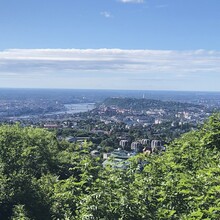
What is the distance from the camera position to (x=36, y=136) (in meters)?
27.9

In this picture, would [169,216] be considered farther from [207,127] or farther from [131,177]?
[207,127]

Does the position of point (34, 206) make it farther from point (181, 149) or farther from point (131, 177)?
point (131, 177)

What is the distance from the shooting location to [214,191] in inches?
306

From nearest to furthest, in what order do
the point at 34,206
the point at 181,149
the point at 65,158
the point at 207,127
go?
the point at 181,149, the point at 207,127, the point at 34,206, the point at 65,158

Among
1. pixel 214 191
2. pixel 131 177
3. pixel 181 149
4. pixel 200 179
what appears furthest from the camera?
pixel 181 149

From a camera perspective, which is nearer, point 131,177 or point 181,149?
point 131,177

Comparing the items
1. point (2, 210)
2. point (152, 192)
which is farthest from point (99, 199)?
point (2, 210)

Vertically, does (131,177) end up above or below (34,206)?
above

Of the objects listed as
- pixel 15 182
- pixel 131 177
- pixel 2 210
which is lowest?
pixel 2 210

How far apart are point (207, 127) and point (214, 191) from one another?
29.1ft

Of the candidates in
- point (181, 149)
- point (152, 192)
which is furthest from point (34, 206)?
point (152, 192)

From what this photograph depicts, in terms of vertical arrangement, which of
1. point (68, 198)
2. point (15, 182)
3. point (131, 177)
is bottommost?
point (15, 182)

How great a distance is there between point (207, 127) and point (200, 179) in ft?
26.7

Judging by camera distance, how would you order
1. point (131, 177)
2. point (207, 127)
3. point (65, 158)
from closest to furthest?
1. point (131, 177)
2. point (207, 127)
3. point (65, 158)
